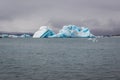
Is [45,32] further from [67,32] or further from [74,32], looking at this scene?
[74,32]

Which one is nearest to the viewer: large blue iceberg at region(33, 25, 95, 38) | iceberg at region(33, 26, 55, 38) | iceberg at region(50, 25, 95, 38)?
iceberg at region(33, 26, 55, 38)

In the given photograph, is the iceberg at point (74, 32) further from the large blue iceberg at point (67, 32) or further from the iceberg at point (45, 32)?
the iceberg at point (45, 32)

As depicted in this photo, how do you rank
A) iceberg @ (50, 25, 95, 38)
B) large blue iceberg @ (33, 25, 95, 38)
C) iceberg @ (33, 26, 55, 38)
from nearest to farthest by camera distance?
iceberg @ (33, 26, 55, 38)
large blue iceberg @ (33, 25, 95, 38)
iceberg @ (50, 25, 95, 38)

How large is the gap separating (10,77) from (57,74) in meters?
4.12

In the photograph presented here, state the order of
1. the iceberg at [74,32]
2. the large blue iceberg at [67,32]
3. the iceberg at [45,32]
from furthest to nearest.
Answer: the iceberg at [74,32], the large blue iceberg at [67,32], the iceberg at [45,32]

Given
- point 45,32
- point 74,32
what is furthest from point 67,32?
point 45,32

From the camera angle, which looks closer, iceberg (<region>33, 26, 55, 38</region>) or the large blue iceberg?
iceberg (<region>33, 26, 55, 38</region>)

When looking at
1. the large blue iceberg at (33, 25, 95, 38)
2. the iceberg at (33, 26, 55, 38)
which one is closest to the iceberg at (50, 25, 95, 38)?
the large blue iceberg at (33, 25, 95, 38)

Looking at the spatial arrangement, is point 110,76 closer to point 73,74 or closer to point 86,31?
point 73,74

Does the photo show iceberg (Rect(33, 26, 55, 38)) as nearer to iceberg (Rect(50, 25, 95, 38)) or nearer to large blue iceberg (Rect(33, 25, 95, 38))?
large blue iceberg (Rect(33, 25, 95, 38))

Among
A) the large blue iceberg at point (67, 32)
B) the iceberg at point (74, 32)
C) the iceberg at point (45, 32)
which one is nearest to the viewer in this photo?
the iceberg at point (45, 32)

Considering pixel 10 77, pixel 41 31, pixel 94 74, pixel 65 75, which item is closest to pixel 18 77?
pixel 10 77

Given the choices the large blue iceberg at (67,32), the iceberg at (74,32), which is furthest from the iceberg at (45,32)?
the iceberg at (74,32)

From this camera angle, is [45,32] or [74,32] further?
[74,32]
